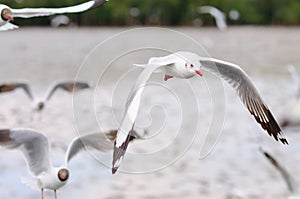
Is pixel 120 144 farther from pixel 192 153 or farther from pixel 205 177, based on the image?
pixel 192 153

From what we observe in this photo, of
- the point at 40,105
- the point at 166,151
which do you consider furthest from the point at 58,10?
the point at 40,105

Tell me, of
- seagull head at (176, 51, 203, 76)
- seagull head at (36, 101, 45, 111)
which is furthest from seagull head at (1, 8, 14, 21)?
seagull head at (36, 101, 45, 111)

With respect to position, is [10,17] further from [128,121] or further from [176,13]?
[176,13]

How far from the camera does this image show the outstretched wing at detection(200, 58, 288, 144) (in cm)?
248

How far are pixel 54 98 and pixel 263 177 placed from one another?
4477mm

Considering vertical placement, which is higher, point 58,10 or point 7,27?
point 58,10

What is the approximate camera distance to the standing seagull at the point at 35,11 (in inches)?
97.3

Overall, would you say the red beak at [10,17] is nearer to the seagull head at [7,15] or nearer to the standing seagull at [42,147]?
the seagull head at [7,15]

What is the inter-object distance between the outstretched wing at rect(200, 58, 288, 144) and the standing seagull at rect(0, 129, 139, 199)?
0.75 meters

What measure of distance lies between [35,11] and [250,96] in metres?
0.80

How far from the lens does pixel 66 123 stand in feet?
28.7

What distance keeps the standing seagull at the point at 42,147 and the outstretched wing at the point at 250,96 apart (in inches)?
29.4

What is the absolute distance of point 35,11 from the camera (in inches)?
104

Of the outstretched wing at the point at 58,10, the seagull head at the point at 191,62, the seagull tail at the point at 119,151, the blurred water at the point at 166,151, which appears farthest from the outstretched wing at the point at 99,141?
the seagull tail at the point at 119,151
